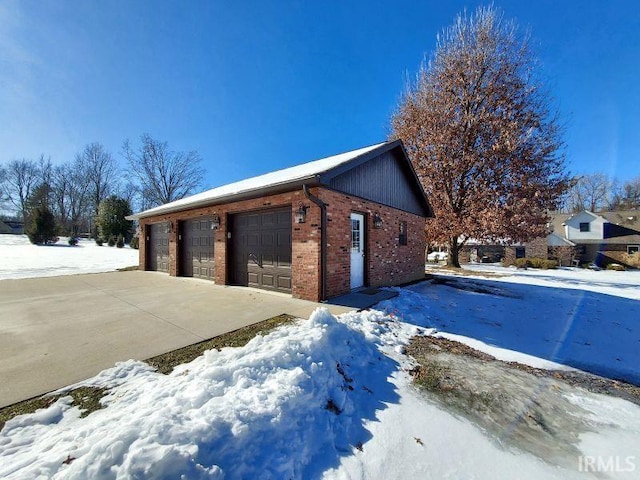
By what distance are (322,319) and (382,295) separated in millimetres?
3248

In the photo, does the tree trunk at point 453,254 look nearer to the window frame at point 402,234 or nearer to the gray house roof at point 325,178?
the gray house roof at point 325,178

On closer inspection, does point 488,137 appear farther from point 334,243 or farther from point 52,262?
point 52,262

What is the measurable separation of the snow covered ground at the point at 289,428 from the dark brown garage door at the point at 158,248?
10.1m

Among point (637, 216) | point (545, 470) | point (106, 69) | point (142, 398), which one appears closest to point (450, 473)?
point (545, 470)

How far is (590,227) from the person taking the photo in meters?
25.9

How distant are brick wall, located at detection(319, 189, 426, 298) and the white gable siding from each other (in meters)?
25.8

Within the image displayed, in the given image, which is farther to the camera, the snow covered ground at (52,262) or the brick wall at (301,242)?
the snow covered ground at (52,262)

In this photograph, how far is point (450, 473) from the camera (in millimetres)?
1931

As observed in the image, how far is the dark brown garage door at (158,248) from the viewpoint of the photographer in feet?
39.0

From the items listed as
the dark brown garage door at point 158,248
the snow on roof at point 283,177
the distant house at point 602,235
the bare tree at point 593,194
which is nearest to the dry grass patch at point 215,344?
the snow on roof at point 283,177

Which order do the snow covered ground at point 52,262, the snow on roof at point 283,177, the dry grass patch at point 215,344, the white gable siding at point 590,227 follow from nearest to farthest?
1. the dry grass patch at point 215,344
2. the snow on roof at point 283,177
3. the snow covered ground at point 52,262
4. the white gable siding at point 590,227

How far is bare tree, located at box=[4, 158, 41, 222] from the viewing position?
36.9m

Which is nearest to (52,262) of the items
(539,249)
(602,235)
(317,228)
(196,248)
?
(196,248)

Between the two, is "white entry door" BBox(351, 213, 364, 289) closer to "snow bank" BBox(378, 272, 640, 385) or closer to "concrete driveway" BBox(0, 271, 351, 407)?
"snow bank" BBox(378, 272, 640, 385)
